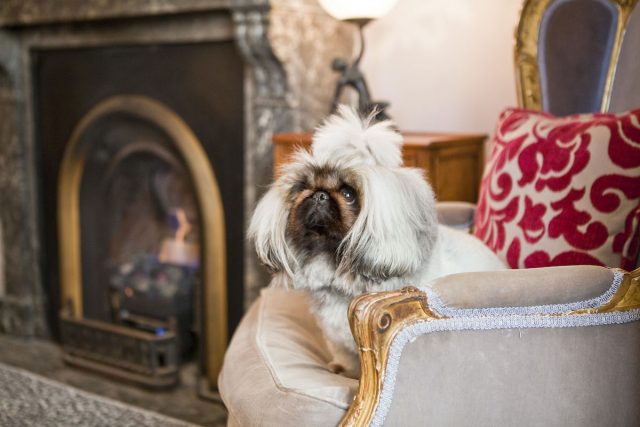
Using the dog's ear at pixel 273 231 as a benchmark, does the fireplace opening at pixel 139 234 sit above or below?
below

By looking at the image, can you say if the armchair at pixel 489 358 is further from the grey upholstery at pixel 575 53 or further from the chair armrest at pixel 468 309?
the grey upholstery at pixel 575 53

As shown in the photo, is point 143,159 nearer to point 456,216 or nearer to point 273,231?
point 456,216

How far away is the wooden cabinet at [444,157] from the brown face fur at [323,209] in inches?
25.0

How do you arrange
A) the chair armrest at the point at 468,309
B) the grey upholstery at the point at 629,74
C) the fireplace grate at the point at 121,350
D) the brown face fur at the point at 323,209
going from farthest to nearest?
the fireplace grate at the point at 121,350, the grey upholstery at the point at 629,74, the brown face fur at the point at 323,209, the chair armrest at the point at 468,309

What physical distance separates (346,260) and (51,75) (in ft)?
7.77

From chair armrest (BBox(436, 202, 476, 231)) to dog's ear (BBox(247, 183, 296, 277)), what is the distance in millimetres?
602

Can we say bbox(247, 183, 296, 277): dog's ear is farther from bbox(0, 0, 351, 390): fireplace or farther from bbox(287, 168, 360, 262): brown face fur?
bbox(0, 0, 351, 390): fireplace

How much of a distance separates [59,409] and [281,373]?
1475mm

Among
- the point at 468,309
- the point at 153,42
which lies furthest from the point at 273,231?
the point at 153,42

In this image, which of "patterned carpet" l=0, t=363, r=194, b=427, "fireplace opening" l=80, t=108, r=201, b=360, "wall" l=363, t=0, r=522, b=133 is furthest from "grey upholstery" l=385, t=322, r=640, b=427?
"fireplace opening" l=80, t=108, r=201, b=360

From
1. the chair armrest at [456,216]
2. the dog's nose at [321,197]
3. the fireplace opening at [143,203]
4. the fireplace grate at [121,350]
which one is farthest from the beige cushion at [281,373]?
the fireplace grate at [121,350]

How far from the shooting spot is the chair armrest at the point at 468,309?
1066 mm

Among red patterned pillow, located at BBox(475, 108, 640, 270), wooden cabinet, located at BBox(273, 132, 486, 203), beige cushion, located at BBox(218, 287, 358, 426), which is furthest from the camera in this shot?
wooden cabinet, located at BBox(273, 132, 486, 203)

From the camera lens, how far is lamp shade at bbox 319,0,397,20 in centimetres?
210
